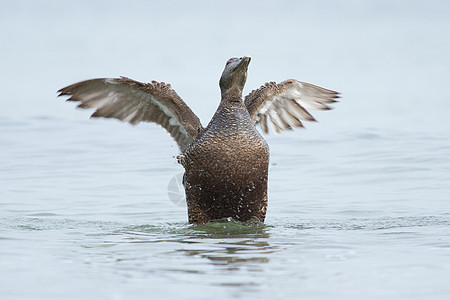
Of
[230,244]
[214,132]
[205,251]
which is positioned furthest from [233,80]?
[205,251]

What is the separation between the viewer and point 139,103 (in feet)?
29.6

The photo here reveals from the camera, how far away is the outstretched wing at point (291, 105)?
31.9 ft

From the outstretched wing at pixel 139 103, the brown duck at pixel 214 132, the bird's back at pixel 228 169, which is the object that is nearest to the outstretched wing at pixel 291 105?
the brown duck at pixel 214 132


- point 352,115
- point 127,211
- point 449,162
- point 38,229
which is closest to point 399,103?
point 352,115

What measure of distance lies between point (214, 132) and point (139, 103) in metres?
1.22

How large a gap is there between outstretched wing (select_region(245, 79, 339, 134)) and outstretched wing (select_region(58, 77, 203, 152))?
1011mm

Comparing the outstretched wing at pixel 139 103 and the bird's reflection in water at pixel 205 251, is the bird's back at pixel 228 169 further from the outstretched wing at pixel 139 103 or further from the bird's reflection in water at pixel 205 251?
the outstretched wing at pixel 139 103

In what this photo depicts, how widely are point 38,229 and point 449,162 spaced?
23.7ft

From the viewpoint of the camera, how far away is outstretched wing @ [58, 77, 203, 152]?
8.65 metres

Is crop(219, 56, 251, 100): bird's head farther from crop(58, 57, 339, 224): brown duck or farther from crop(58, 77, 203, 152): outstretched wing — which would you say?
crop(58, 77, 203, 152): outstretched wing

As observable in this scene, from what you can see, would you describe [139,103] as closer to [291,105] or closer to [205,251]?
[291,105]

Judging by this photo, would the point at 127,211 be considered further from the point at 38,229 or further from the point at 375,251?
the point at 375,251

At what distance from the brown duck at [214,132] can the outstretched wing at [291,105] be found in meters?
0.05

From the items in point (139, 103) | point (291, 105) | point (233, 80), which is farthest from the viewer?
point (291, 105)
